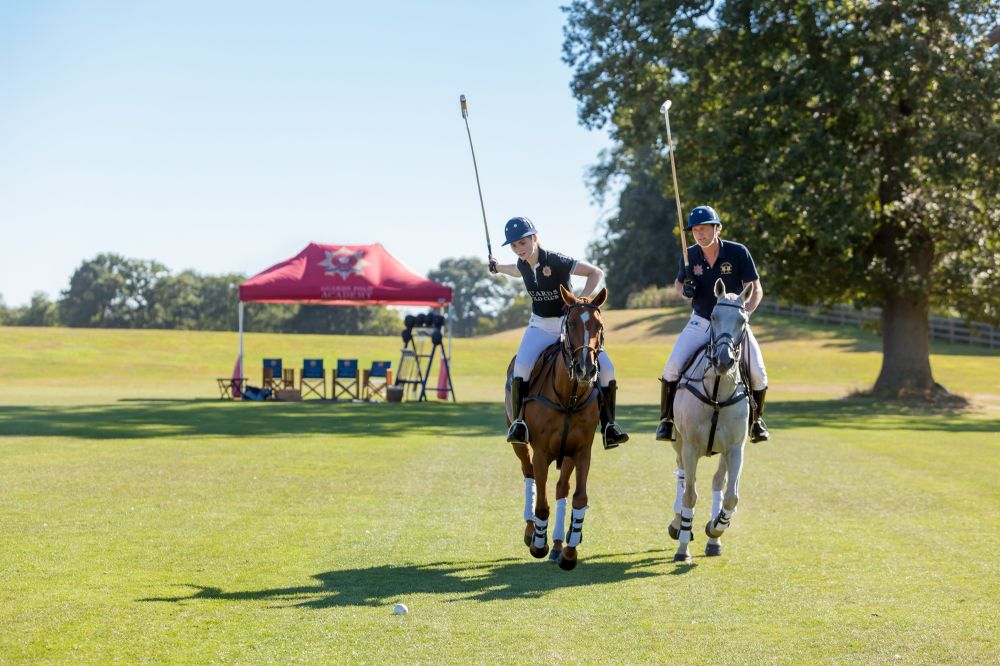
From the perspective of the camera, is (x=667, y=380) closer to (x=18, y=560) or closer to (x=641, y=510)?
(x=641, y=510)

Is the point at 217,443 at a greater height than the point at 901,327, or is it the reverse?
the point at 901,327

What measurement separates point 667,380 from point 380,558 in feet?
9.61

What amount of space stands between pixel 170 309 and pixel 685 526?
11301cm

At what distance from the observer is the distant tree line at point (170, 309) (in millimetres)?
112562

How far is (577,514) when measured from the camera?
1052cm

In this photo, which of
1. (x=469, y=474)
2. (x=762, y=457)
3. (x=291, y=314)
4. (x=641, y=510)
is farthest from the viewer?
(x=291, y=314)

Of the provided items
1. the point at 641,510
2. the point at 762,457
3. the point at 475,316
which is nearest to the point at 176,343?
the point at 762,457

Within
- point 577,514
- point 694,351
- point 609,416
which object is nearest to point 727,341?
point 694,351

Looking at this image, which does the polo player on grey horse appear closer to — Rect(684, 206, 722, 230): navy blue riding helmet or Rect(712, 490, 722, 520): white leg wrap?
Rect(684, 206, 722, 230): navy blue riding helmet

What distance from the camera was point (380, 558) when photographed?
10852 mm

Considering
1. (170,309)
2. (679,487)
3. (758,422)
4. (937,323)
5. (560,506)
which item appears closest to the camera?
(560,506)

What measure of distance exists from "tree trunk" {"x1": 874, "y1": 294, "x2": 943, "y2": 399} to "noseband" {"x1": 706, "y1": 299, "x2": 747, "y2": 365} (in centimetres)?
3043

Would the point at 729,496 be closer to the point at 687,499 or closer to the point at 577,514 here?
the point at 687,499

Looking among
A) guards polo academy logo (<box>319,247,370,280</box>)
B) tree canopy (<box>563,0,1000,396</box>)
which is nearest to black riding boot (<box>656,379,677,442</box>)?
tree canopy (<box>563,0,1000,396</box>)
